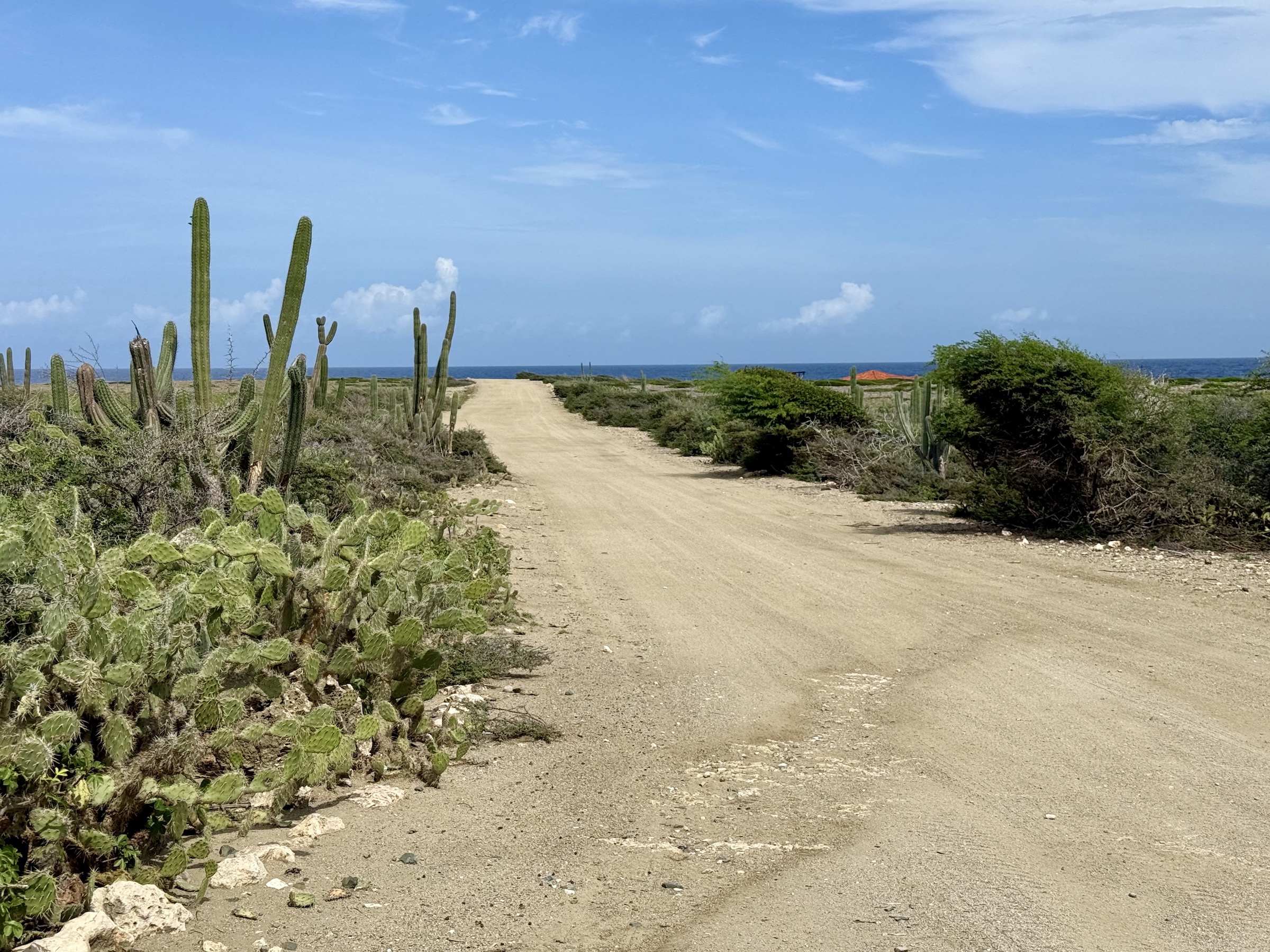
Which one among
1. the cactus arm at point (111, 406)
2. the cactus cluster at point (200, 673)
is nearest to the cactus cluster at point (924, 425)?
the cactus arm at point (111, 406)

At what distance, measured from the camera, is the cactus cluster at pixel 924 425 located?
19094 millimetres

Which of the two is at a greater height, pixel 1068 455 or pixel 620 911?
pixel 1068 455

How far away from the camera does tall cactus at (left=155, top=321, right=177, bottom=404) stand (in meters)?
11.0

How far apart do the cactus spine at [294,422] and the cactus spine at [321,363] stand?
11.8ft

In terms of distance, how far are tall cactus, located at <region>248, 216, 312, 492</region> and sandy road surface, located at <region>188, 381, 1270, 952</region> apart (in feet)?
8.27

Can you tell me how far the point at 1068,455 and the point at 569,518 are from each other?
20.4 ft

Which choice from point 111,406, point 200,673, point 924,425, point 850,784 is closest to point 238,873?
point 200,673

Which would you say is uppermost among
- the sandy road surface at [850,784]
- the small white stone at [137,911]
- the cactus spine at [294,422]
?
the cactus spine at [294,422]

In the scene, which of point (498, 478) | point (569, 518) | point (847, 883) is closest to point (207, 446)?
point (847, 883)

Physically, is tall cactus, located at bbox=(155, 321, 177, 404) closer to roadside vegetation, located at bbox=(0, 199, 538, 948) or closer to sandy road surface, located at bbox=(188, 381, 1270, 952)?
roadside vegetation, located at bbox=(0, 199, 538, 948)

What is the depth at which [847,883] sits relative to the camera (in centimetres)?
443

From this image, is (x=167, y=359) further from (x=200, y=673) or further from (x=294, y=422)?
(x=200, y=673)

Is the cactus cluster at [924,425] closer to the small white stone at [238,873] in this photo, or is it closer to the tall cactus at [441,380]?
the tall cactus at [441,380]

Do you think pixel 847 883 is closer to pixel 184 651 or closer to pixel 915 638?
pixel 184 651
